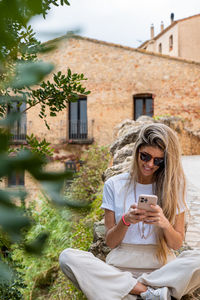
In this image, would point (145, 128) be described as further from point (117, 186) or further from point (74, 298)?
point (74, 298)

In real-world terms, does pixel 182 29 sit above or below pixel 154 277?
above

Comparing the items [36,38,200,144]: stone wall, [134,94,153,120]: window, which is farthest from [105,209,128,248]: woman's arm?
[134,94,153,120]: window

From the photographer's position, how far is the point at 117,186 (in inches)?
95.9

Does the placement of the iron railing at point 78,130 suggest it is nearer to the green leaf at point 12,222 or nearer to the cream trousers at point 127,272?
the cream trousers at point 127,272

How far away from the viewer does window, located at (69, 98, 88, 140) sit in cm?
1361

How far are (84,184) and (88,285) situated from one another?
15.4ft

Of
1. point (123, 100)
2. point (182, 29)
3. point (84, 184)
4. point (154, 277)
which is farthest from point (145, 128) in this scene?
point (182, 29)

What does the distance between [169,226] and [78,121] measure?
460 inches

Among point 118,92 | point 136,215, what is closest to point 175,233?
point 136,215

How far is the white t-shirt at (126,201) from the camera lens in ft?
7.63

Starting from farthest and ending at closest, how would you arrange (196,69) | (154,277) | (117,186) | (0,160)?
(196,69)
(117,186)
(154,277)
(0,160)

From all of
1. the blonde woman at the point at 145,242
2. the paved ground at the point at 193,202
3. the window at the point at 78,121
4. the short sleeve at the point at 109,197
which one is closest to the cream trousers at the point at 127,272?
the blonde woman at the point at 145,242

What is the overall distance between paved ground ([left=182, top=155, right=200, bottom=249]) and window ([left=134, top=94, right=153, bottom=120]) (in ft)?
17.8

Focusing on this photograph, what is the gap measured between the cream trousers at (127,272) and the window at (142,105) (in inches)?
448
